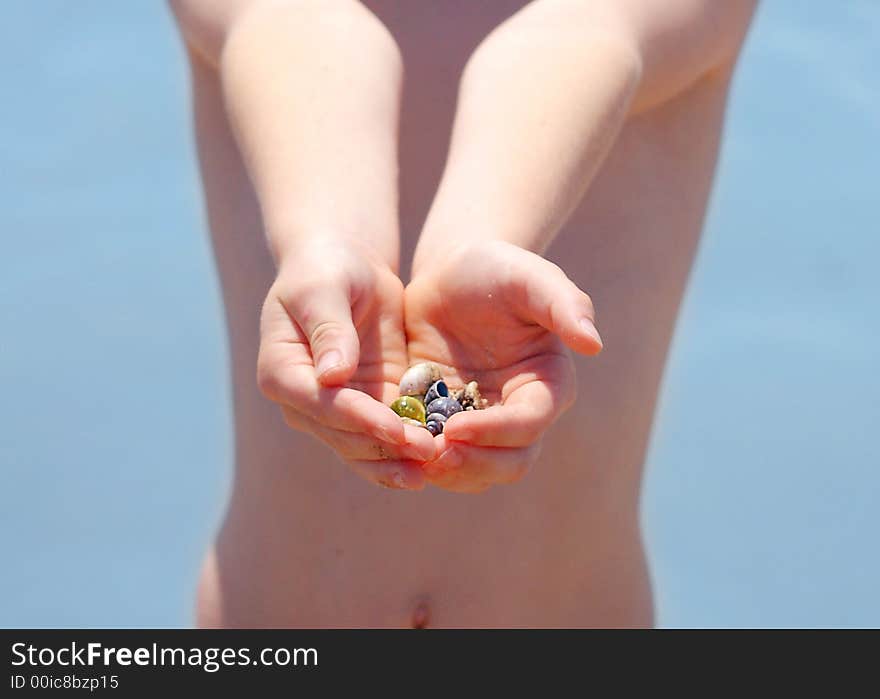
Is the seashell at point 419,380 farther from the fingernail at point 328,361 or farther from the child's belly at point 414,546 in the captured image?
the child's belly at point 414,546

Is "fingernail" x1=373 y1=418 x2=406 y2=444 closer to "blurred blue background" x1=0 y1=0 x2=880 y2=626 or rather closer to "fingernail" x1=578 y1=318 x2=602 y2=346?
"fingernail" x1=578 y1=318 x2=602 y2=346

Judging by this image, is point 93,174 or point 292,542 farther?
point 93,174

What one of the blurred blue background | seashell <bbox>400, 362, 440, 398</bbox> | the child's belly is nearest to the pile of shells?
seashell <bbox>400, 362, 440, 398</bbox>

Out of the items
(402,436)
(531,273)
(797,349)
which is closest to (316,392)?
(402,436)

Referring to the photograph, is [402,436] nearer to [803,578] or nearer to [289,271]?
[289,271]

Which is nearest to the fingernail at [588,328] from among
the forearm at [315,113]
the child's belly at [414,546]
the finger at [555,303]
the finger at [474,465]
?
→ the finger at [555,303]

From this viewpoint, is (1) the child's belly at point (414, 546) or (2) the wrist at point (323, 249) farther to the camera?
(1) the child's belly at point (414, 546)
